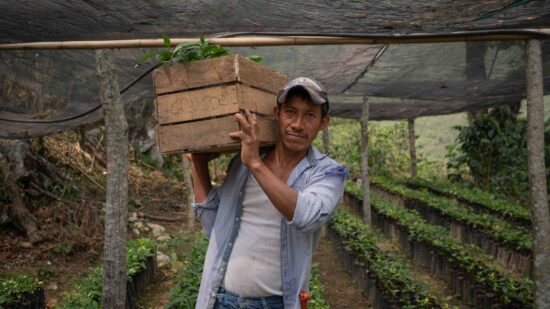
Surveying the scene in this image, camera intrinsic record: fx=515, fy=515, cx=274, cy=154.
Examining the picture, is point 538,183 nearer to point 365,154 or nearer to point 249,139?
point 249,139

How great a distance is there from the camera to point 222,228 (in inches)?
90.0

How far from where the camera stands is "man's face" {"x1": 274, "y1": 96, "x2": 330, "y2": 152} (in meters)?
2.14

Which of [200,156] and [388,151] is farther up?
[200,156]

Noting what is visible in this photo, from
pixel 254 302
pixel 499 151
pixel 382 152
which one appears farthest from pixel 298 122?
pixel 382 152

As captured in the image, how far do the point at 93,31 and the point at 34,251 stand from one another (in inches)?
216

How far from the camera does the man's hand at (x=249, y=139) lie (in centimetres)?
197

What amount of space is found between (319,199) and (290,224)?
155 millimetres

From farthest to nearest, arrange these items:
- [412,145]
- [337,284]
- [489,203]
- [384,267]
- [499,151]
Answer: [412,145]
[499,151]
[489,203]
[337,284]
[384,267]

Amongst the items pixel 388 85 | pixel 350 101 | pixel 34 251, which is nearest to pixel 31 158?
pixel 34 251

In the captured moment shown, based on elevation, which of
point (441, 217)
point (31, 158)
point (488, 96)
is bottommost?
point (441, 217)

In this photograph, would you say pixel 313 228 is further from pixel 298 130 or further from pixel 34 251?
pixel 34 251

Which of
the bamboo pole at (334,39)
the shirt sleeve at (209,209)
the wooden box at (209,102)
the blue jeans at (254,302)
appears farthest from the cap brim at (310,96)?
the bamboo pole at (334,39)

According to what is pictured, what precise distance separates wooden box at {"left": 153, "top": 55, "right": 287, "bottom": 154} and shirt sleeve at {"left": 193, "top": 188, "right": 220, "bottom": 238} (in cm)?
26

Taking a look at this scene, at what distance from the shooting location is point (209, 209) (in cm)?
242
